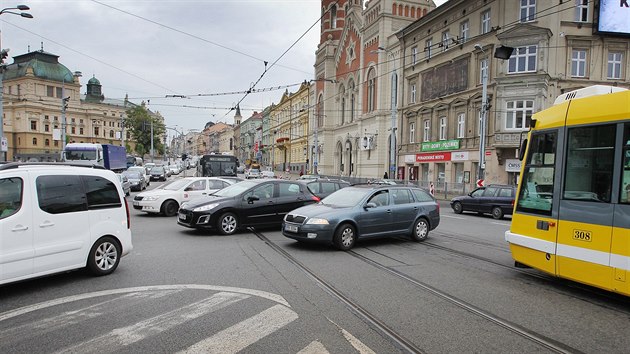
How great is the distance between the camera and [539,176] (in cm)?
677

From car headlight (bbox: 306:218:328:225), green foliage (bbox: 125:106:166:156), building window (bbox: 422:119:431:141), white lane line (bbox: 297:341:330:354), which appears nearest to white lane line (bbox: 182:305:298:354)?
white lane line (bbox: 297:341:330:354)

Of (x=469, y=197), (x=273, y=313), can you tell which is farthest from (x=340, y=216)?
(x=469, y=197)

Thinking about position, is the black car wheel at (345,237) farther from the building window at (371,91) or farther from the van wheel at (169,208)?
the building window at (371,91)

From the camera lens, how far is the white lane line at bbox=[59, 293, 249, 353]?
412cm

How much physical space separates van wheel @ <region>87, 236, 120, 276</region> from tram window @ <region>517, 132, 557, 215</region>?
6.87 m

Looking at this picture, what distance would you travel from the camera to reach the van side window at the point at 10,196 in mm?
5553

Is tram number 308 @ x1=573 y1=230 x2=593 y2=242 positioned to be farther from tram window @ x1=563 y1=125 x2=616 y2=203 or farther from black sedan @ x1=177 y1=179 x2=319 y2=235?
black sedan @ x1=177 y1=179 x2=319 y2=235

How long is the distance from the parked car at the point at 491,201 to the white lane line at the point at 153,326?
15.9 m

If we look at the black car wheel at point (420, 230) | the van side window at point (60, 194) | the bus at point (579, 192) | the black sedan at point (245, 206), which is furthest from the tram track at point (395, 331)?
the black sedan at point (245, 206)

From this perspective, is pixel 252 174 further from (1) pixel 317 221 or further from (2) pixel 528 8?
(1) pixel 317 221

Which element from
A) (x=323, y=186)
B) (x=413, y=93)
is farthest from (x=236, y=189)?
(x=413, y=93)

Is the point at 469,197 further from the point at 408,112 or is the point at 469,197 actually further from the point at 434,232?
the point at 408,112

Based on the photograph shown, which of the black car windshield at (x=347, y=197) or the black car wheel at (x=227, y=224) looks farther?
the black car wheel at (x=227, y=224)

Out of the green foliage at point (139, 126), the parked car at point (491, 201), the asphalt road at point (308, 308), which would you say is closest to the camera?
the asphalt road at point (308, 308)
